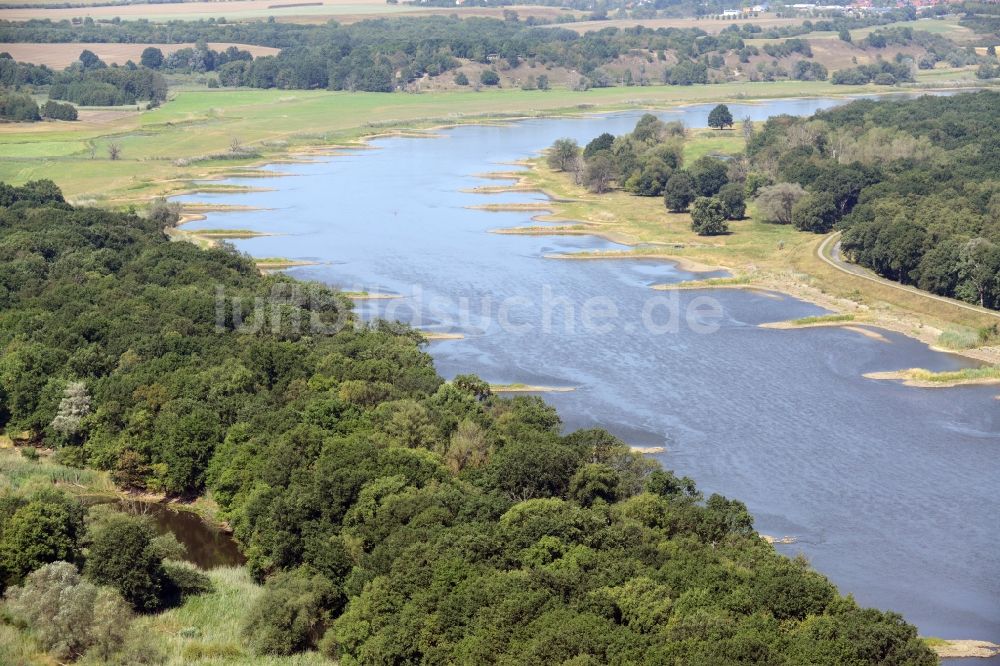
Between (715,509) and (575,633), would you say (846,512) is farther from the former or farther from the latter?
(575,633)

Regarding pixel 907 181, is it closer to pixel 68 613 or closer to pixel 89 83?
pixel 68 613

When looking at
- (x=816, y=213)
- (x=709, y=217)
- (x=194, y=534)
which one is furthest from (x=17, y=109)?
(x=194, y=534)

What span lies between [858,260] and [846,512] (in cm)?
3713

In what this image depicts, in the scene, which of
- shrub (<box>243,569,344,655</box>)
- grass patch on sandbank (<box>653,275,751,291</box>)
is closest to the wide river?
grass patch on sandbank (<box>653,275,751,291</box>)

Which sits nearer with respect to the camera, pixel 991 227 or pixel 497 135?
pixel 991 227

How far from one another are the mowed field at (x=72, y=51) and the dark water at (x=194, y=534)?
470 feet

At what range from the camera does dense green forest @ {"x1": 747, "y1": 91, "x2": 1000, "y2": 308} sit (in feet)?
223

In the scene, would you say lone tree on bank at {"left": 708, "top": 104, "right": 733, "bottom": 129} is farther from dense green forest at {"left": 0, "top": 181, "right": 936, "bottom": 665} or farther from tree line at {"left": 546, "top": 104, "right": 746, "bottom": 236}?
dense green forest at {"left": 0, "top": 181, "right": 936, "bottom": 665}

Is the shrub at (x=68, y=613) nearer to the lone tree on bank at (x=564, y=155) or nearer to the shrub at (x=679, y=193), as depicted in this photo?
the shrub at (x=679, y=193)

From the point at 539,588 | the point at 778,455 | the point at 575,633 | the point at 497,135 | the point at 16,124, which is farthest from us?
the point at 497,135

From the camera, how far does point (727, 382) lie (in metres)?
54.0

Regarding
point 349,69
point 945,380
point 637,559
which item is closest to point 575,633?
point 637,559

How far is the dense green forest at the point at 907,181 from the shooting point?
68.0 m

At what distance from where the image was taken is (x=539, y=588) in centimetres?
2927
